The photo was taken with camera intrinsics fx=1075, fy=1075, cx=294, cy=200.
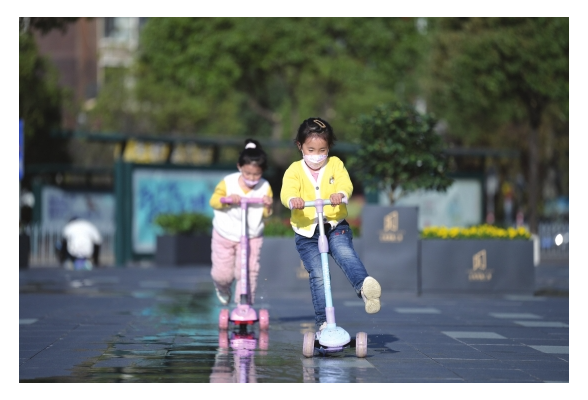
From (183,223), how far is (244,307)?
15.5 m

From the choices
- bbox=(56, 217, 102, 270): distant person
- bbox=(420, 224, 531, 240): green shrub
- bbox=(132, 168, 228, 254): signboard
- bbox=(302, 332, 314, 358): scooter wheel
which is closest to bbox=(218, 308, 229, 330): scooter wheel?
bbox=(302, 332, 314, 358): scooter wheel

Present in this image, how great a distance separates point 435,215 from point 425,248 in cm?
999

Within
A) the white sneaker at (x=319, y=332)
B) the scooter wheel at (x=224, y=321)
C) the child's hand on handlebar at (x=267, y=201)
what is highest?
the child's hand on handlebar at (x=267, y=201)

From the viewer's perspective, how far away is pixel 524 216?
167 ft

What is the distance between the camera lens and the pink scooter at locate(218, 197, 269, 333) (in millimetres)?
9680

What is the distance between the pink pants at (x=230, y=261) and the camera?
10008 millimetres

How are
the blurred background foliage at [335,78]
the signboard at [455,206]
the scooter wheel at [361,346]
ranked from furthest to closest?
the blurred background foliage at [335,78] → the signboard at [455,206] → the scooter wheel at [361,346]

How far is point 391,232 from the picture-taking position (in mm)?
15820

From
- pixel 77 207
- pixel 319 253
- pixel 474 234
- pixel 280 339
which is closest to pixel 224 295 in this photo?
pixel 280 339

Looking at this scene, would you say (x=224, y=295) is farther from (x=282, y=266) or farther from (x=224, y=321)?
(x=282, y=266)

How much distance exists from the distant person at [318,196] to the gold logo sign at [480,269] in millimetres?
8061

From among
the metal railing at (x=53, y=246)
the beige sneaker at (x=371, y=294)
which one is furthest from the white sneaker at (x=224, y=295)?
the metal railing at (x=53, y=246)

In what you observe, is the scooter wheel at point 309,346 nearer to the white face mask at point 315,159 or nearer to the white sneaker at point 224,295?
the white face mask at point 315,159

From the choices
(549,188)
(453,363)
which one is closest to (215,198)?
(453,363)
